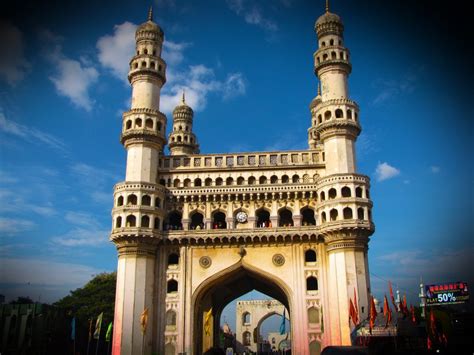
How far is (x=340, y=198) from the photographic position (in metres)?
38.5

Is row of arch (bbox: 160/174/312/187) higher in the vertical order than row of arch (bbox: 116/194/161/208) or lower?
higher

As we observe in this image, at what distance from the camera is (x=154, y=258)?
40.3 meters

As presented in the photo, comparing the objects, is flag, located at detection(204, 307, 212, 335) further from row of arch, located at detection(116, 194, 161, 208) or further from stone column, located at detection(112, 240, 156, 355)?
row of arch, located at detection(116, 194, 161, 208)

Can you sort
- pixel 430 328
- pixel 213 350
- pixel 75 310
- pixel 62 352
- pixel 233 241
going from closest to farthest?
pixel 213 350 → pixel 430 328 → pixel 233 241 → pixel 62 352 → pixel 75 310

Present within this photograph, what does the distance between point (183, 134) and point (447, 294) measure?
112ft

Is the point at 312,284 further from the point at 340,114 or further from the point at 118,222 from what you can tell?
the point at 118,222

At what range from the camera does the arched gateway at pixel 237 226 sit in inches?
1484

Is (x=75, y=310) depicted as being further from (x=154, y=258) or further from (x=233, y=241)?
(x=233, y=241)

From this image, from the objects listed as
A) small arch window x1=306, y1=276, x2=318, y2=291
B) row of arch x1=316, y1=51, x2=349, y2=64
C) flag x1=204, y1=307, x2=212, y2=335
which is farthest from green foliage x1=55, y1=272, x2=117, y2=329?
row of arch x1=316, y1=51, x2=349, y2=64

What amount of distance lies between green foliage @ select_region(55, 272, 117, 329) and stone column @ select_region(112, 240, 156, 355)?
62.0ft

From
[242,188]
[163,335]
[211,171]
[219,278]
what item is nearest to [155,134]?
[211,171]

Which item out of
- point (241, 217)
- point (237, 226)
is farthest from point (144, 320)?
point (241, 217)

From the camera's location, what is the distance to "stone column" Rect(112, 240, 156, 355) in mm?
36875

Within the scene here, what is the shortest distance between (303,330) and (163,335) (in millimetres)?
10590
